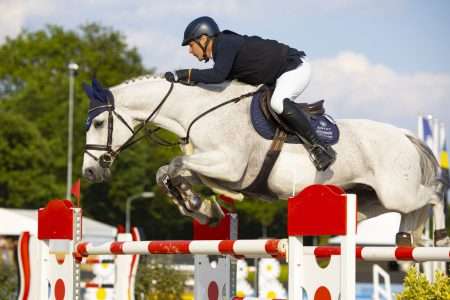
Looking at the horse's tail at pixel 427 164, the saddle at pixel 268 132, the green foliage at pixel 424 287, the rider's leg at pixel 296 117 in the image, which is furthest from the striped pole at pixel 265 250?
the horse's tail at pixel 427 164

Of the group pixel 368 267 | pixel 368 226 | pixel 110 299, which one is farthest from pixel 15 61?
pixel 110 299

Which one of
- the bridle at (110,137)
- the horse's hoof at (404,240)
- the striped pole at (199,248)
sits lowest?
the striped pole at (199,248)

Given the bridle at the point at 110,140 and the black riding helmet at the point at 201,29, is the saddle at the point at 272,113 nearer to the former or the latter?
the black riding helmet at the point at 201,29

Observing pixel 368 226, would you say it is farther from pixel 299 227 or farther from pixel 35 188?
pixel 35 188

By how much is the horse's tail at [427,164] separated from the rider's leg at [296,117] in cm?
90

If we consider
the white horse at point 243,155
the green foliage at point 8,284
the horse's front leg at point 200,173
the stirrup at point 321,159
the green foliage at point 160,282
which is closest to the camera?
the horse's front leg at point 200,173

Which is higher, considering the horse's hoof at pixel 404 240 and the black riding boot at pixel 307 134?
the black riding boot at pixel 307 134

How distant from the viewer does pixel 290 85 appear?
19.9 feet

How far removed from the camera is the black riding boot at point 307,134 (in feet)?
19.3

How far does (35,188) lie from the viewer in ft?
127

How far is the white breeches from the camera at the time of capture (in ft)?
19.4

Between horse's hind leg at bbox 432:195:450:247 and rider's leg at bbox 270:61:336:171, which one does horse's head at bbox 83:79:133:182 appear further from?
horse's hind leg at bbox 432:195:450:247

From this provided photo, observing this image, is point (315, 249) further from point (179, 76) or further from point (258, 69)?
point (179, 76)

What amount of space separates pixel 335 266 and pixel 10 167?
3712cm
